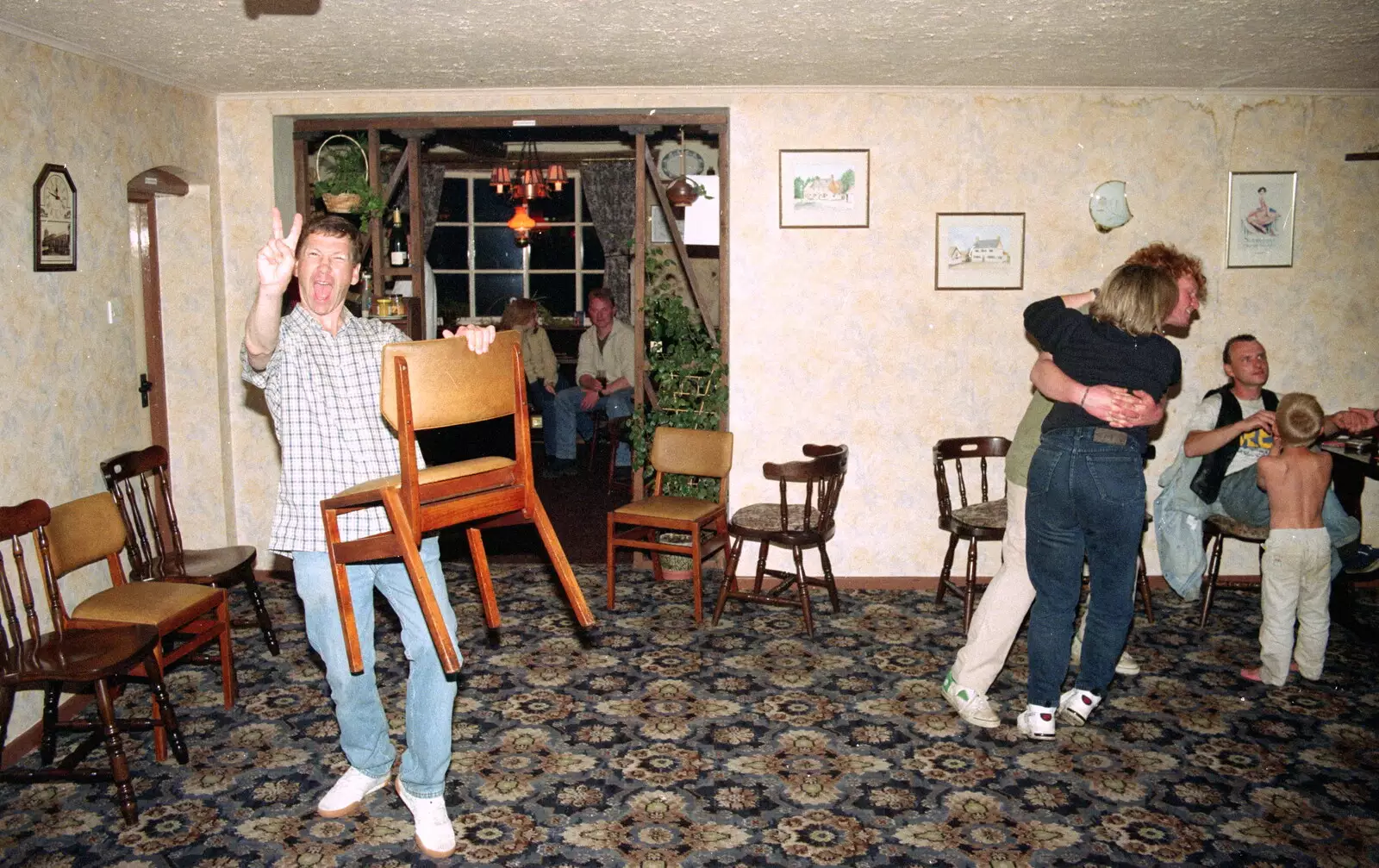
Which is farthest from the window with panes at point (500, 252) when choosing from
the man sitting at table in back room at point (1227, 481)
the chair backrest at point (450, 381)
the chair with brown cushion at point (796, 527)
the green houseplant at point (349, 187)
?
the chair backrest at point (450, 381)

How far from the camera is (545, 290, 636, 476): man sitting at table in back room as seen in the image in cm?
874

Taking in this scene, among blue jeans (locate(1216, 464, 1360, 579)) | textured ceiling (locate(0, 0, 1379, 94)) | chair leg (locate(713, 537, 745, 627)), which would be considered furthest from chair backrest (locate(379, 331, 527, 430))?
blue jeans (locate(1216, 464, 1360, 579))

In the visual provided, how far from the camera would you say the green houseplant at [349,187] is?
5.87 metres

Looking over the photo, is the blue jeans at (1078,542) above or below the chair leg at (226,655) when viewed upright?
above

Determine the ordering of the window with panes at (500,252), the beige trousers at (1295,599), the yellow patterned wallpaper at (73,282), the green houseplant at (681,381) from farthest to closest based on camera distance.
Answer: the window with panes at (500,252) < the green houseplant at (681,381) < the beige trousers at (1295,599) < the yellow patterned wallpaper at (73,282)

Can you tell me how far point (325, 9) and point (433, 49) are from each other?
83cm

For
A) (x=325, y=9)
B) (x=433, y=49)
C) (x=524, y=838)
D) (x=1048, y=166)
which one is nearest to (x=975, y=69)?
(x=1048, y=166)

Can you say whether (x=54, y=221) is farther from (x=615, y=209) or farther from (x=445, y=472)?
(x=615, y=209)

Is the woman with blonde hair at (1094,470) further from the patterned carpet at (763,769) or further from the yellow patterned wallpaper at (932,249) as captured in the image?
the yellow patterned wallpaper at (932,249)

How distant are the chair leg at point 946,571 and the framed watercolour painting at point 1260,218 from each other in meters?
2.23

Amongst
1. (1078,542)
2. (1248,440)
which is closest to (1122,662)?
(1078,542)

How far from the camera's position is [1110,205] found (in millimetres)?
5762

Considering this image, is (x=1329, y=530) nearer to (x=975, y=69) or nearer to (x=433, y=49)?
(x=975, y=69)

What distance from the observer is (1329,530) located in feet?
16.0
